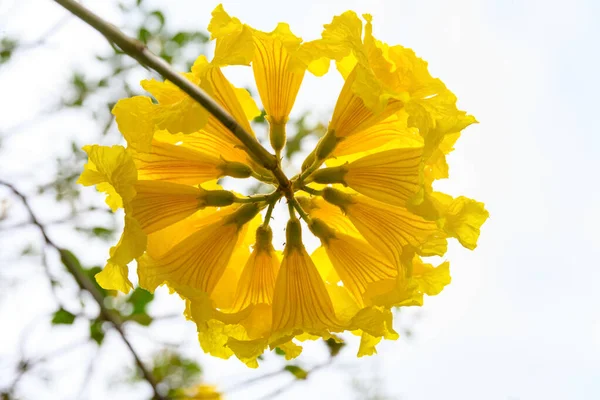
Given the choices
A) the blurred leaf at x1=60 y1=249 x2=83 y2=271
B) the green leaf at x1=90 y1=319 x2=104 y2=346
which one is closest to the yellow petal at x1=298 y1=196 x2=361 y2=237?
the blurred leaf at x1=60 y1=249 x2=83 y2=271

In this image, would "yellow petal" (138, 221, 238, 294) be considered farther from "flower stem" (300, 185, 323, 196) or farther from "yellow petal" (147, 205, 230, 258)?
"flower stem" (300, 185, 323, 196)

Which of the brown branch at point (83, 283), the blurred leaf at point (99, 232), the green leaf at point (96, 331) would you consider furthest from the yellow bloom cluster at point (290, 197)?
the blurred leaf at point (99, 232)

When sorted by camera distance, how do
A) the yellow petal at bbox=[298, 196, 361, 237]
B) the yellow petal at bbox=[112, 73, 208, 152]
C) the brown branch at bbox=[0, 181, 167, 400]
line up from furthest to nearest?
the brown branch at bbox=[0, 181, 167, 400] → the yellow petal at bbox=[298, 196, 361, 237] → the yellow petal at bbox=[112, 73, 208, 152]

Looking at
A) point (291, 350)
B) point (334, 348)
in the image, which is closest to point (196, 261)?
point (291, 350)

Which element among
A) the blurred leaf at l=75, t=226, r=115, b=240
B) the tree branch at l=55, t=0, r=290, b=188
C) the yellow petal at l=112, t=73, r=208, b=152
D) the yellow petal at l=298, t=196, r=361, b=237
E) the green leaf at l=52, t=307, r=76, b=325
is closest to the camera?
the tree branch at l=55, t=0, r=290, b=188

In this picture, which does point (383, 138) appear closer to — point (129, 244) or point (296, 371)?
point (129, 244)

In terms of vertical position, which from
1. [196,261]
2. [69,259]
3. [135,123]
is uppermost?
[69,259]

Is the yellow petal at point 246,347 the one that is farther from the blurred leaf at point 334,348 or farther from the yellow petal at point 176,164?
the blurred leaf at point 334,348
